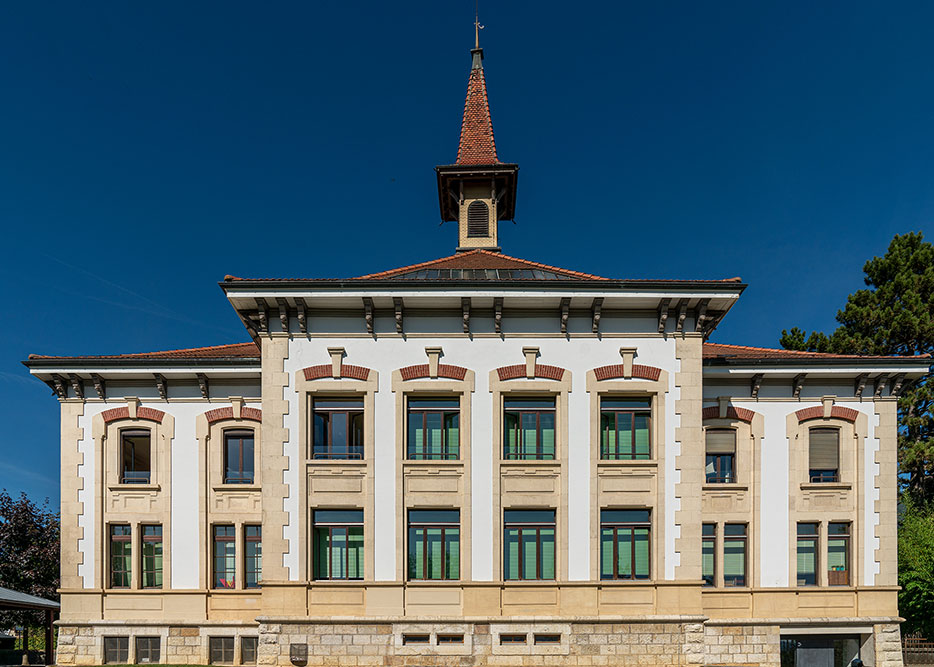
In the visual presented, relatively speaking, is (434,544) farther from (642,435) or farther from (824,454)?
(824,454)

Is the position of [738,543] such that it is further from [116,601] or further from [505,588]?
[116,601]

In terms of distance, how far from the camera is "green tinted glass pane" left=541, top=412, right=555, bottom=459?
16875mm

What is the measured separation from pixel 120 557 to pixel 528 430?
1258 centimetres

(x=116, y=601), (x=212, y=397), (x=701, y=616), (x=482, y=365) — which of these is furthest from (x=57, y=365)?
(x=701, y=616)

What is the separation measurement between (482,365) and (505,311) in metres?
1.50

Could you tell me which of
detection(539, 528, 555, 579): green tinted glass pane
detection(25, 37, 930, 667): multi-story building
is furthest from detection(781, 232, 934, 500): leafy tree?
detection(539, 528, 555, 579): green tinted glass pane

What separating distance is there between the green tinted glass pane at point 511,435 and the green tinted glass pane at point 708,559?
6.89m

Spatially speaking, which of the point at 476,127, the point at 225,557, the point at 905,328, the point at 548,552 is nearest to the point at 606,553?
the point at 548,552

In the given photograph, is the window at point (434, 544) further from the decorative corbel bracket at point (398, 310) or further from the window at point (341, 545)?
the decorative corbel bracket at point (398, 310)

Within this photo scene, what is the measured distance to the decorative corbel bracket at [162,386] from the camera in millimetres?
19438

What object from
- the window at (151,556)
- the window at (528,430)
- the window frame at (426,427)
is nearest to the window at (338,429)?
the window frame at (426,427)

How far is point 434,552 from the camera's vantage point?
54.0ft

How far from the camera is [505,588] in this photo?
16.2 m

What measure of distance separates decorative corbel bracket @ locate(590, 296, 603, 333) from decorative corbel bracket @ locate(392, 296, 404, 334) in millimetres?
4856
